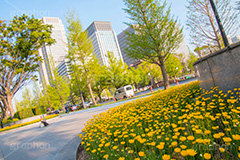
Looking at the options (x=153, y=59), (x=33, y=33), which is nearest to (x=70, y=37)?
(x=33, y=33)

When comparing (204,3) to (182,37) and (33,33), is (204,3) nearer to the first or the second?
(182,37)

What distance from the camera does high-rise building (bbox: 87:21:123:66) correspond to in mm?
115188

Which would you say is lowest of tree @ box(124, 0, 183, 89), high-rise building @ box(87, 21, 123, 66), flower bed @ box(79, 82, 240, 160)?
flower bed @ box(79, 82, 240, 160)

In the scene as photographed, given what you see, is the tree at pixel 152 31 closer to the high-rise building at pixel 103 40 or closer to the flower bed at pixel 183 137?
the flower bed at pixel 183 137

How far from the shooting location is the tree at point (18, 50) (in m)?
17.5

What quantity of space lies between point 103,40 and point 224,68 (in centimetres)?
12124

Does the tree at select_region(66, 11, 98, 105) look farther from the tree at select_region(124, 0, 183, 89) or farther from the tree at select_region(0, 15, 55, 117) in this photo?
the tree at select_region(124, 0, 183, 89)

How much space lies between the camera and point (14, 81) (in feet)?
67.4

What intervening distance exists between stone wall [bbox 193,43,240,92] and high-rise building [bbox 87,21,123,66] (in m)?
110

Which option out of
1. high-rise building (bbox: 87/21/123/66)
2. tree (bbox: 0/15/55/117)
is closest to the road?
tree (bbox: 0/15/55/117)

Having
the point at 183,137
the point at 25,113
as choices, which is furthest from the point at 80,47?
the point at 183,137

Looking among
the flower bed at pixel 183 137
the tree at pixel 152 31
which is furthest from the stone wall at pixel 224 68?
the tree at pixel 152 31

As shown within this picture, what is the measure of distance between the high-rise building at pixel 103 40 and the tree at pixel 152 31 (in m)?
101

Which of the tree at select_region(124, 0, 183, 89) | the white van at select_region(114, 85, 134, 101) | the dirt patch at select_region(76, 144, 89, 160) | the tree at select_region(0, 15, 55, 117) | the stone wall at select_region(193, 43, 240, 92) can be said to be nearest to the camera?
the dirt patch at select_region(76, 144, 89, 160)
